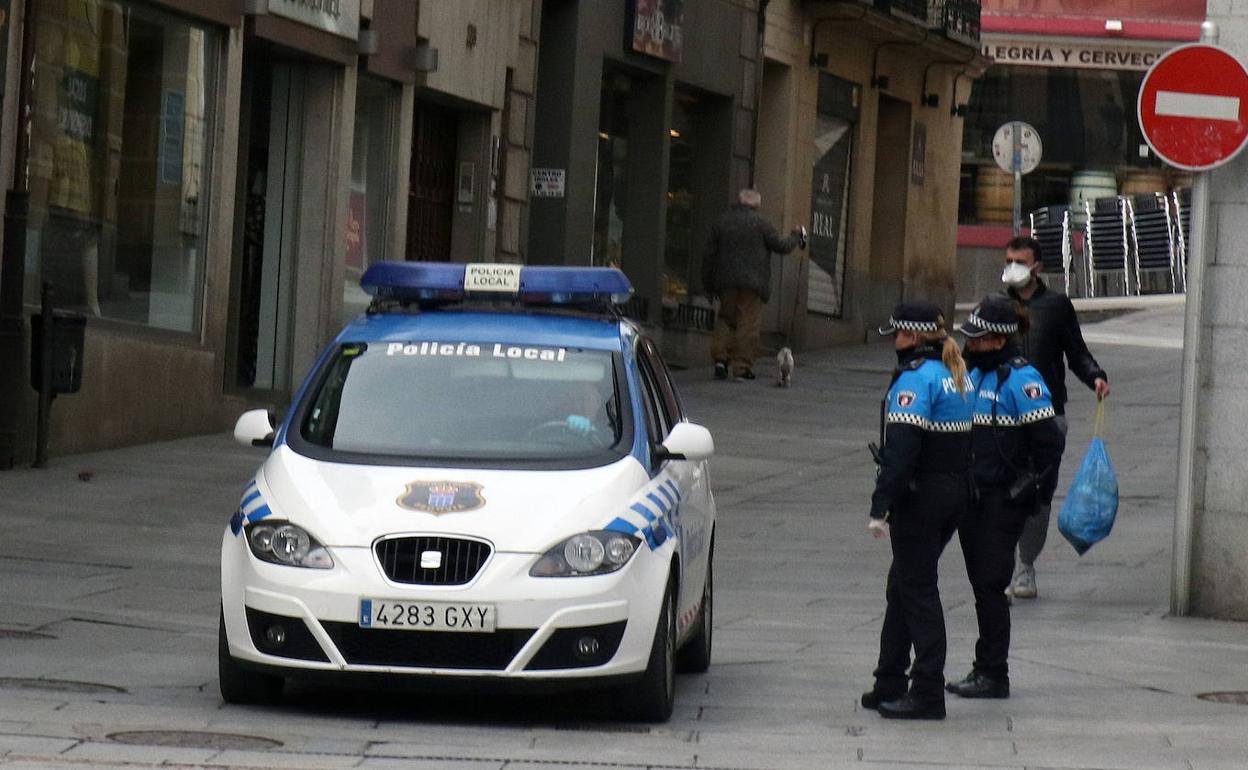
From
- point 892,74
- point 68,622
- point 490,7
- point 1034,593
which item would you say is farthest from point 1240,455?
point 892,74

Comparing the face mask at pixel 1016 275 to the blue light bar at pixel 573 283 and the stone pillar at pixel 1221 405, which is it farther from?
the blue light bar at pixel 573 283

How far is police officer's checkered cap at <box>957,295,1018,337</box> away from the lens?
10.2 m

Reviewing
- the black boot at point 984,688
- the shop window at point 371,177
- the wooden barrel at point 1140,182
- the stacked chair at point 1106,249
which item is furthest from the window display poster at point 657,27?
the wooden barrel at point 1140,182

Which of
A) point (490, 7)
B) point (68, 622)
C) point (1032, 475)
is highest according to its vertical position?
point (490, 7)

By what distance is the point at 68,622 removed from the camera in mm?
10883

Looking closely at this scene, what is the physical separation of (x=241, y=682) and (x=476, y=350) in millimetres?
1610

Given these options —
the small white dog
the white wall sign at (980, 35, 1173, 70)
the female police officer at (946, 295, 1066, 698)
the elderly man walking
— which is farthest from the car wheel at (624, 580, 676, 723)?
the white wall sign at (980, 35, 1173, 70)

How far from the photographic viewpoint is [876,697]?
958cm

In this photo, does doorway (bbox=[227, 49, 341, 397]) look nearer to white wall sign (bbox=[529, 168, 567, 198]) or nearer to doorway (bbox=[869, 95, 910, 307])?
white wall sign (bbox=[529, 168, 567, 198])

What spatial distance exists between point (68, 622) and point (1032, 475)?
4162 millimetres

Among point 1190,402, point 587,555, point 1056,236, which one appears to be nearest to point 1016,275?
point 1190,402

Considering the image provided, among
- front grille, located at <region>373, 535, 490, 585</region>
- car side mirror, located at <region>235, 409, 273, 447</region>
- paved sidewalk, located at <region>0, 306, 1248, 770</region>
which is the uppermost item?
car side mirror, located at <region>235, 409, 273, 447</region>

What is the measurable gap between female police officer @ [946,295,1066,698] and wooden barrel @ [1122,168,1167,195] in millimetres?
40612

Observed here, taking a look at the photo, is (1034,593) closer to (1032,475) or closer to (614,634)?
(1032,475)
